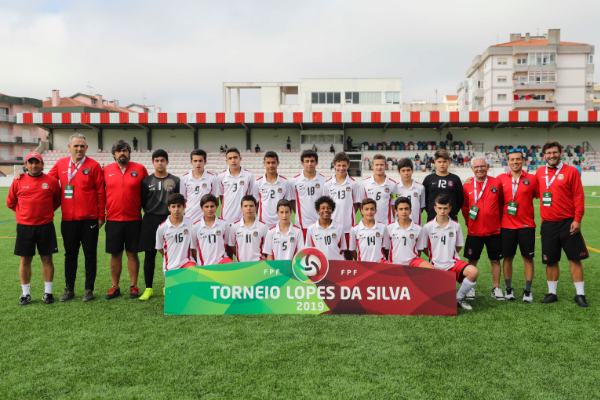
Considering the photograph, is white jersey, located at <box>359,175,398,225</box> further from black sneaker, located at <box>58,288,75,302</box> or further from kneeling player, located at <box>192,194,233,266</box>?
black sneaker, located at <box>58,288,75,302</box>

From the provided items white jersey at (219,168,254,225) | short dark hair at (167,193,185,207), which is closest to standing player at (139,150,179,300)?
short dark hair at (167,193,185,207)

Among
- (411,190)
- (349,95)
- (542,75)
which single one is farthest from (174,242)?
(542,75)

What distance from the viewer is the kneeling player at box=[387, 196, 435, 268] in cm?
419

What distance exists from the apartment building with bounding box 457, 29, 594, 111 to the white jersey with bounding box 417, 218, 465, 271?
51.0 metres

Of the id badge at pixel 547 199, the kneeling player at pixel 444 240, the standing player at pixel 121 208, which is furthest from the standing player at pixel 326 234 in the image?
the id badge at pixel 547 199

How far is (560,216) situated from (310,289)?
9.26 ft

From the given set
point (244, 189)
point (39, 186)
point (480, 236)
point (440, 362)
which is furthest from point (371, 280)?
point (39, 186)

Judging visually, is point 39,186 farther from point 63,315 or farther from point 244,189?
point 244,189

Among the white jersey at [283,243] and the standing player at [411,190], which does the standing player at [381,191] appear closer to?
the standing player at [411,190]

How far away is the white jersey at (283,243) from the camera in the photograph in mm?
4277

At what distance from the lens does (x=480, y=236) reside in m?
4.42

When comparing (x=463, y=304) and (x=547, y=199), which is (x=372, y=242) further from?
(x=547, y=199)

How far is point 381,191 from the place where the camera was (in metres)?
4.91

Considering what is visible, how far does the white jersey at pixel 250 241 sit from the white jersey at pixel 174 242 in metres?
0.49
